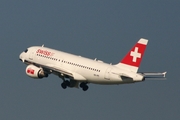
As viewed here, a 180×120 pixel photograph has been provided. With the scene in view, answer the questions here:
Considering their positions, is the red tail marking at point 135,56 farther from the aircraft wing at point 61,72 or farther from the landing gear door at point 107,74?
the aircraft wing at point 61,72

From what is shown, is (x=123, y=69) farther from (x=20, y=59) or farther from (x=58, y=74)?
(x=20, y=59)

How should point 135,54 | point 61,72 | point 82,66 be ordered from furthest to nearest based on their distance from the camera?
point 61,72 → point 82,66 → point 135,54

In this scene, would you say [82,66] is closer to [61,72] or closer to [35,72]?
[61,72]

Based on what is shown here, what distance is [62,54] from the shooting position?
155 metres

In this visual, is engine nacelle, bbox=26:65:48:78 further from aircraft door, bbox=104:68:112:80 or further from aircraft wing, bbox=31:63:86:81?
aircraft door, bbox=104:68:112:80

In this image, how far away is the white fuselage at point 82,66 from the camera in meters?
146

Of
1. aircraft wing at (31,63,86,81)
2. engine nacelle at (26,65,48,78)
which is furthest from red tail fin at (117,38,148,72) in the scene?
engine nacelle at (26,65,48,78)

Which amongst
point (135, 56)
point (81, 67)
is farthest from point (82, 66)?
point (135, 56)

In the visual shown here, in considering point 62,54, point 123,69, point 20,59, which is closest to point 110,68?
point 123,69

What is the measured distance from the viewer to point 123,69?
147 metres

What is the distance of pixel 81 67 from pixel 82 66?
10.4 inches

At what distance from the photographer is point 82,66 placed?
151 meters

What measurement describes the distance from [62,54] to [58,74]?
3.46m

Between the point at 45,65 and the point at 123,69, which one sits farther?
the point at 45,65
